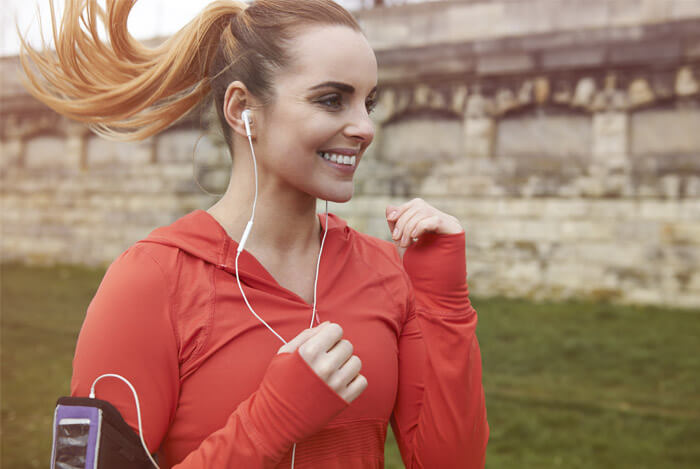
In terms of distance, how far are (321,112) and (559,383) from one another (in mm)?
4560

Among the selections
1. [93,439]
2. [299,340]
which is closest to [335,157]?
[299,340]

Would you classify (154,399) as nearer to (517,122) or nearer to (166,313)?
(166,313)

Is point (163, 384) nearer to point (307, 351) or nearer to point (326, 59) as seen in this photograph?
point (307, 351)

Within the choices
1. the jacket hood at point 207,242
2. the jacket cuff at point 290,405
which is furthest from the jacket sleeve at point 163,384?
the jacket hood at point 207,242

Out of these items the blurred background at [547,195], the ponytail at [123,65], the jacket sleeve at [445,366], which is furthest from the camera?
the blurred background at [547,195]

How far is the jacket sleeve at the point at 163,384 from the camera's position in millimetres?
1422

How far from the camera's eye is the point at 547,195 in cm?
803

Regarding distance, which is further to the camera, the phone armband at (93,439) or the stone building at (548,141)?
the stone building at (548,141)

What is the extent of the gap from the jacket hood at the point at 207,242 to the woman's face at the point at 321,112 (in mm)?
217

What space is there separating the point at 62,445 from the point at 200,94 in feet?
3.36

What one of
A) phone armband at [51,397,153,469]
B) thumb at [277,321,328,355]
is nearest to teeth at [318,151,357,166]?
thumb at [277,321,328,355]

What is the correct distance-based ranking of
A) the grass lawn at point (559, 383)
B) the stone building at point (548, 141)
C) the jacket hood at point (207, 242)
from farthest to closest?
the stone building at point (548, 141), the grass lawn at point (559, 383), the jacket hood at point (207, 242)

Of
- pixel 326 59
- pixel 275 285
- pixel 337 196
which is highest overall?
pixel 326 59

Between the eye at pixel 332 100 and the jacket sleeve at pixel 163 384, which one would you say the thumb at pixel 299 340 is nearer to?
the jacket sleeve at pixel 163 384
